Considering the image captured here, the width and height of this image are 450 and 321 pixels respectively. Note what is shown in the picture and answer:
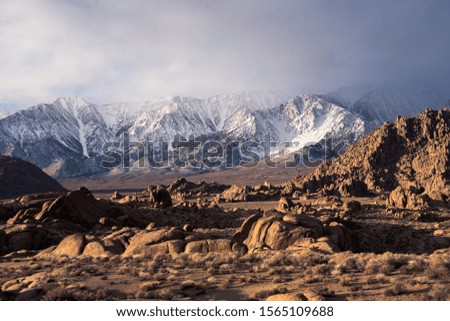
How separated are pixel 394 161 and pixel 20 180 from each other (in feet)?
407

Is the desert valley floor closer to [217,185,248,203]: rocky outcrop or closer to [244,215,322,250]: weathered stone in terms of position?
[244,215,322,250]: weathered stone

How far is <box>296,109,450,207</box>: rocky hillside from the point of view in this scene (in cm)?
10544

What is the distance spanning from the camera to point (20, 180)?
14900 centimetres

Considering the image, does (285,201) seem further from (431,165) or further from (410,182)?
(431,165)

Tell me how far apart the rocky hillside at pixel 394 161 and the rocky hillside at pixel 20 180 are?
92.9m

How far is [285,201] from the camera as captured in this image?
227 ft

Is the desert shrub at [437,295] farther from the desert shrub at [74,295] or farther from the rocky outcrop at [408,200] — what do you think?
the rocky outcrop at [408,200]

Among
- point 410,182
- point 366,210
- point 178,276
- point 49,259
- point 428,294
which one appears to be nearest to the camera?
point 428,294

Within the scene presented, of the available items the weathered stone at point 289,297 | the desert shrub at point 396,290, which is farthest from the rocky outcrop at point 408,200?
the weathered stone at point 289,297

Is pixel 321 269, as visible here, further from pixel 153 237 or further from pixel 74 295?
pixel 153 237

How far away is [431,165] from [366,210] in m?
55.4

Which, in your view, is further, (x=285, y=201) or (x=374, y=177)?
(x=374, y=177)

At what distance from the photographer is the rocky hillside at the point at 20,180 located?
143500 mm
